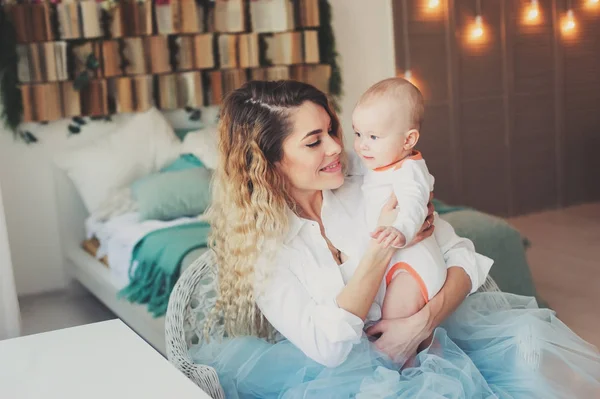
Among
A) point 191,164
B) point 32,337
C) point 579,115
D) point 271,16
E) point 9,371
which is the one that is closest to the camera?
point 9,371

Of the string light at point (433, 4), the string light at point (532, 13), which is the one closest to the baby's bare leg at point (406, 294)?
the string light at point (433, 4)

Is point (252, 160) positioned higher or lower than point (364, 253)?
higher

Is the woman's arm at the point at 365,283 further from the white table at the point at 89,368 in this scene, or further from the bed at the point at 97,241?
the bed at the point at 97,241

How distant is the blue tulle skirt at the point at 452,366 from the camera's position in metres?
1.61

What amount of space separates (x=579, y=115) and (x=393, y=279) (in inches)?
192

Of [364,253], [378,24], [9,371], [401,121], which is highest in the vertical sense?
[378,24]

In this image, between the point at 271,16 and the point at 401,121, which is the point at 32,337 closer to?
the point at 401,121

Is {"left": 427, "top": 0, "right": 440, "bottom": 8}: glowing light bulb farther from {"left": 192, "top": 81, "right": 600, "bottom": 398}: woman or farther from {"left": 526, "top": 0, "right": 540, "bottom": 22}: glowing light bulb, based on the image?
{"left": 192, "top": 81, "right": 600, "bottom": 398}: woman

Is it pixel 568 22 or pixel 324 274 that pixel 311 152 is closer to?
pixel 324 274

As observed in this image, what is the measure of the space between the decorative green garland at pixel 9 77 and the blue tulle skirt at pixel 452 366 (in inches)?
112

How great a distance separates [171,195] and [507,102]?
2964mm

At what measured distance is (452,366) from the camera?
1644 millimetres

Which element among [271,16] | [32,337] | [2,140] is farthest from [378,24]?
[32,337]

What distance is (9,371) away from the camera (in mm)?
1528
